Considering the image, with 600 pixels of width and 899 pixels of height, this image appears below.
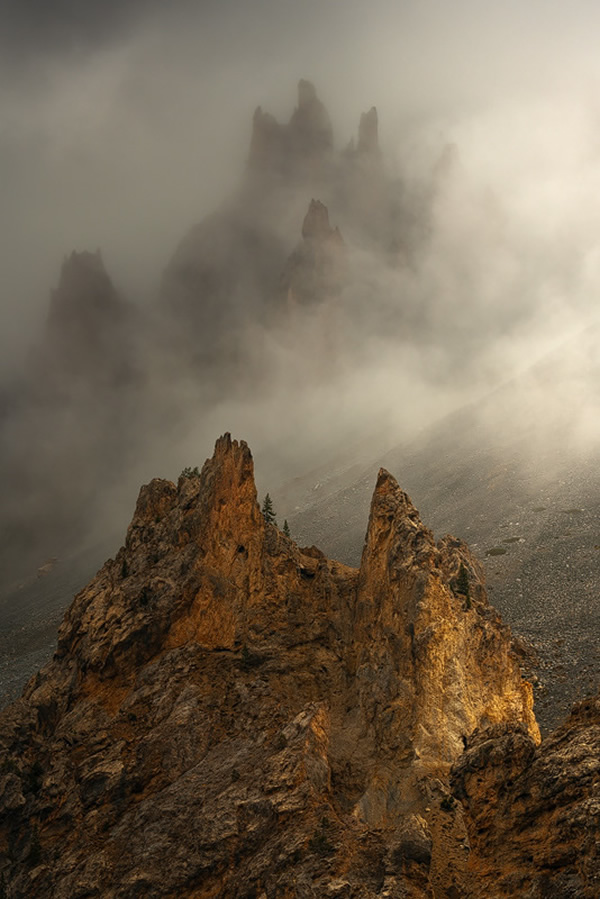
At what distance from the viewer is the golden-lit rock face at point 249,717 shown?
22422 mm

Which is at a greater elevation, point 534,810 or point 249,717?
point 249,717

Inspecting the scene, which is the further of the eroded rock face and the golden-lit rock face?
the golden-lit rock face

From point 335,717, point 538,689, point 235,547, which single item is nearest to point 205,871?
point 335,717

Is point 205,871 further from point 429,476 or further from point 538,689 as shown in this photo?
point 429,476

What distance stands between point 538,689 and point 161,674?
44252mm

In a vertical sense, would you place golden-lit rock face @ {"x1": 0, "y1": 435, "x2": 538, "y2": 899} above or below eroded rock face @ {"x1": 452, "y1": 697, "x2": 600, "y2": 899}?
above

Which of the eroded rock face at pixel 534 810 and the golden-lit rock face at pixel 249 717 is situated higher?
the golden-lit rock face at pixel 249 717

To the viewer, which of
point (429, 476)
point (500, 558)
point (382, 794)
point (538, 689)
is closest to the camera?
point (382, 794)

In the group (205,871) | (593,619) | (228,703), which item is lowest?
(593,619)

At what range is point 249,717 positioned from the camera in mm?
29281

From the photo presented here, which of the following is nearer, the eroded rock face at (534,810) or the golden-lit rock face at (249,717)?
the eroded rock face at (534,810)

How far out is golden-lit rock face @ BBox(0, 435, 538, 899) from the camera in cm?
2242

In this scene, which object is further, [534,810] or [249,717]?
[249,717]

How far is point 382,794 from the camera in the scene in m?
24.8
